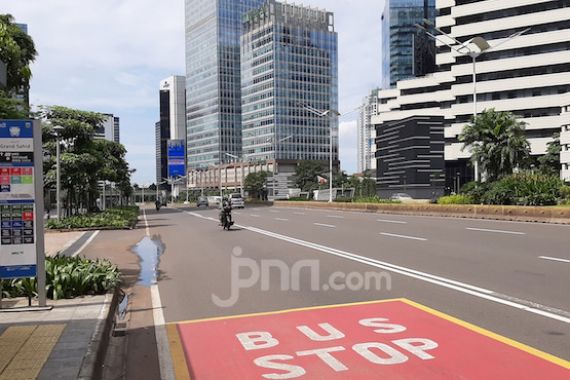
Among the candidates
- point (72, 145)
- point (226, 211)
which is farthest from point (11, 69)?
point (72, 145)

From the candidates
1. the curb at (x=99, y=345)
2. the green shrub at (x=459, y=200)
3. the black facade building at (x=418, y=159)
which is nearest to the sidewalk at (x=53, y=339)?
the curb at (x=99, y=345)

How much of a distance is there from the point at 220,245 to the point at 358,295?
359 inches

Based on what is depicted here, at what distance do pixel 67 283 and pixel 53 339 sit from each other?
266cm

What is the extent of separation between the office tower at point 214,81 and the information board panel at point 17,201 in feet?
503

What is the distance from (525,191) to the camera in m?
26.8

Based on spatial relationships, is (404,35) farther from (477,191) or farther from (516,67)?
(477,191)

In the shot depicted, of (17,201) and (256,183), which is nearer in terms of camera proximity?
(17,201)

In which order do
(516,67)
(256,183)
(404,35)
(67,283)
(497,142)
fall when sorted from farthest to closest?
(404,35) → (256,183) → (516,67) → (497,142) → (67,283)

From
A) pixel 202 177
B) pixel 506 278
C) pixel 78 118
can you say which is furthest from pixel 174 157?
pixel 202 177

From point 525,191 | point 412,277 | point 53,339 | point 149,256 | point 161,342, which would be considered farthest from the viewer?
point 525,191

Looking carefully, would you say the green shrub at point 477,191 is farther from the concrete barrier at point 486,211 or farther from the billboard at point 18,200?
the billboard at point 18,200

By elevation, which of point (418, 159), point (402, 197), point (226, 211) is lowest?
point (402, 197)

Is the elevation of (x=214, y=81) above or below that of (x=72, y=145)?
above

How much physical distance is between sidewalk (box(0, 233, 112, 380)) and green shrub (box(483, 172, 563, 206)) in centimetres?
2355
